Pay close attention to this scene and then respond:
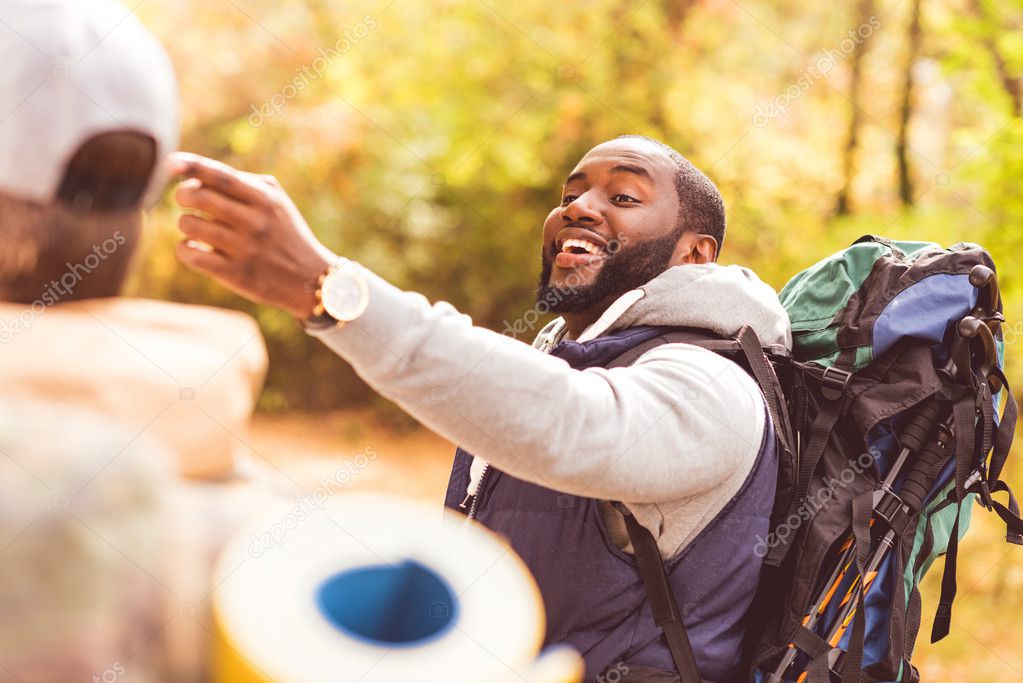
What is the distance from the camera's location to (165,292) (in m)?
8.70

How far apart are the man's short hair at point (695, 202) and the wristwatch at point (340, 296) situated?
1482 mm

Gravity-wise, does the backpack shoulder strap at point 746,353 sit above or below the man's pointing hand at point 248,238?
below

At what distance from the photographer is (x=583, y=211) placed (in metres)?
2.47

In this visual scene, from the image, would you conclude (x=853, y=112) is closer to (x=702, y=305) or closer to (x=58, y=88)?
(x=702, y=305)

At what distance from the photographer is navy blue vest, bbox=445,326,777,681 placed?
192cm

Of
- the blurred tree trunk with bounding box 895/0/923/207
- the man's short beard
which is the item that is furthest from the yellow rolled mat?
the blurred tree trunk with bounding box 895/0/923/207

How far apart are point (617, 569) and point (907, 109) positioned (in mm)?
8786

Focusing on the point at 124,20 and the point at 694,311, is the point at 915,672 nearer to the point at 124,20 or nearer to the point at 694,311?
the point at 694,311

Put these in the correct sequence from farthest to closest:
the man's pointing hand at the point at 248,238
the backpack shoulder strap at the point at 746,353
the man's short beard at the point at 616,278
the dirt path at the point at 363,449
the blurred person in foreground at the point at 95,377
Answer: the dirt path at the point at 363,449
the man's short beard at the point at 616,278
the backpack shoulder strap at the point at 746,353
the man's pointing hand at the point at 248,238
the blurred person in foreground at the point at 95,377

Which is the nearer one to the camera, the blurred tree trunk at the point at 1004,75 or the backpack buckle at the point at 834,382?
the backpack buckle at the point at 834,382

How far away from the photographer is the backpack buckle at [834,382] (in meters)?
2.16

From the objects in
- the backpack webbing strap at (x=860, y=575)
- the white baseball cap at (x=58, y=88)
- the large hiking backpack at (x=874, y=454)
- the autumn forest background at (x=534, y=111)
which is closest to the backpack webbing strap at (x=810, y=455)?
the large hiking backpack at (x=874, y=454)

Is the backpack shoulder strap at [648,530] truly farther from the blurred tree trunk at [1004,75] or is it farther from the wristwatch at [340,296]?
the blurred tree trunk at [1004,75]

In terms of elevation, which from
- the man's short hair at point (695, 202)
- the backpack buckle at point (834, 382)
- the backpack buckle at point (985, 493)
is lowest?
the backpack buckle at point (985, 493)
